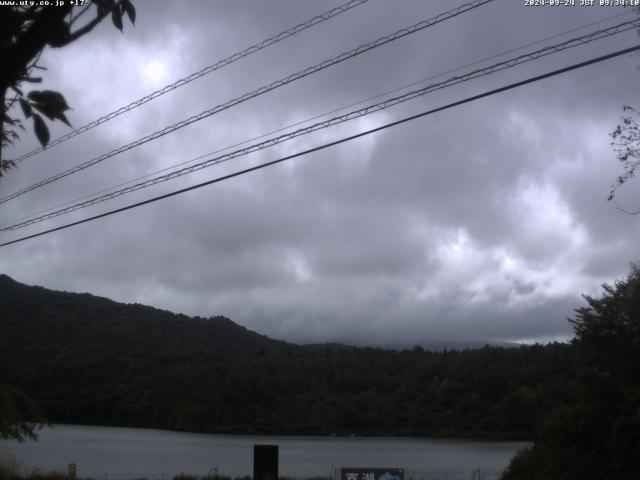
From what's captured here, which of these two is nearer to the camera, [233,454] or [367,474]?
[367,474]

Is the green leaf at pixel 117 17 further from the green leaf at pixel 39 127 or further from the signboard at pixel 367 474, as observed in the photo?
the signboard at pixel 367 474

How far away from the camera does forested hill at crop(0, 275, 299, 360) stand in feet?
217

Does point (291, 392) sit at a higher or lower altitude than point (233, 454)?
higher

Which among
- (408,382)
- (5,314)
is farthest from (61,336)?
(408,382)

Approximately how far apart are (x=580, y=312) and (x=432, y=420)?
45.6 m

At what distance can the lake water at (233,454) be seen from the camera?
37156mm

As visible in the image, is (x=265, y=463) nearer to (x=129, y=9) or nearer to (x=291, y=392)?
(x=129, y=9)

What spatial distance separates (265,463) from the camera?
2125cm

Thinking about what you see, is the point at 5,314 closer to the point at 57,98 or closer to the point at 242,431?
the point at 242,431

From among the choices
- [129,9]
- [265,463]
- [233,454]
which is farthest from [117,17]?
[233,454]

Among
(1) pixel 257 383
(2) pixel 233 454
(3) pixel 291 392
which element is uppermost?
(1) pixel 257 383

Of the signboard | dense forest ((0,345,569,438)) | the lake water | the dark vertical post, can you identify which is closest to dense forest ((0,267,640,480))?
dense forest ((0,345,569,438))

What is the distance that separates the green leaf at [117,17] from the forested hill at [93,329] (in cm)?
5921

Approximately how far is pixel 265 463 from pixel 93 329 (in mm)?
65108
